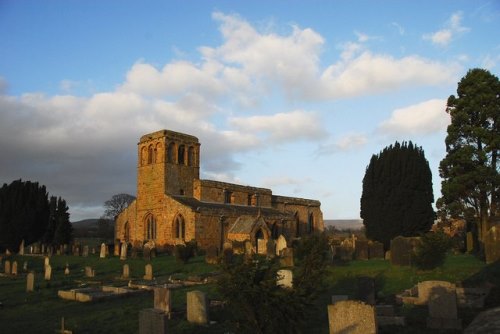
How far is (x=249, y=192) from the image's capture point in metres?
37.9

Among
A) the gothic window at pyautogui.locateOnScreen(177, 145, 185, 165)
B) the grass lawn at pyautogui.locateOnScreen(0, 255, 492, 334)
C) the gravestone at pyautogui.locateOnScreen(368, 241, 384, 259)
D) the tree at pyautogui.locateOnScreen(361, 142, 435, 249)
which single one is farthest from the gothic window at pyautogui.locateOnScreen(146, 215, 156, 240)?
the gravestone at pyautogui.locateOnScreen(368, 241, 384, 259)

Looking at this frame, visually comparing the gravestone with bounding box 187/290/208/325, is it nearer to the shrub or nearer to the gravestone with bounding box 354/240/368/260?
the shrub

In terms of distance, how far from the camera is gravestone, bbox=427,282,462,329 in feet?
26.3

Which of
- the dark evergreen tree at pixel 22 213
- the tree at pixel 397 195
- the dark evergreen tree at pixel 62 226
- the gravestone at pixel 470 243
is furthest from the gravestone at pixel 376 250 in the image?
the dark evergreen tree at pixel 22 213

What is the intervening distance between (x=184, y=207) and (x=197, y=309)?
21.2m

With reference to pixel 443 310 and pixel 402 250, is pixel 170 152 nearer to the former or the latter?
pixel 402 250

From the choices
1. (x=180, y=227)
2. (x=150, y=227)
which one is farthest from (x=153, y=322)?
(x=150, y=227)

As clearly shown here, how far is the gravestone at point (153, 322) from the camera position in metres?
7.23

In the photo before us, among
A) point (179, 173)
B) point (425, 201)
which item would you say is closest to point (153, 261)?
point (179, 173)

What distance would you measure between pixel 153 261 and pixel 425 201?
15.7 metres

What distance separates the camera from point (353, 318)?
666 cm

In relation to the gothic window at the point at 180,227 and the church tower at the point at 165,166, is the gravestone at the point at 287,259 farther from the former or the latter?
the church tower at the point at 165,166

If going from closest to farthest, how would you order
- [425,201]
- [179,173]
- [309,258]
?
[309,258] → [425,201] → [179,173]

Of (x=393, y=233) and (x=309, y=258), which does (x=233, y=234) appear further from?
(x=309, y=258)
